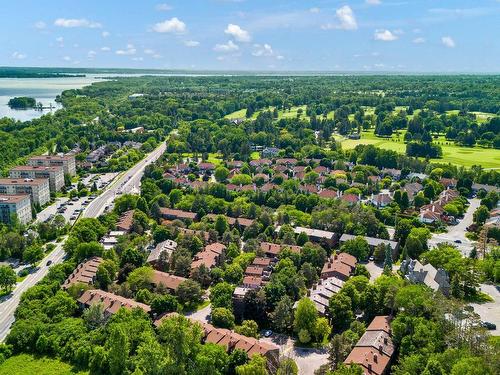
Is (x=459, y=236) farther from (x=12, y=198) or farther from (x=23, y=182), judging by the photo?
(x=23, y=182)

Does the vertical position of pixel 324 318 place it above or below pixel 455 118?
below

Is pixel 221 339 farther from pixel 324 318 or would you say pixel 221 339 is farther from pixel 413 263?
pixel 413 263

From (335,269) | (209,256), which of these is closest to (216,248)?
(209,256)

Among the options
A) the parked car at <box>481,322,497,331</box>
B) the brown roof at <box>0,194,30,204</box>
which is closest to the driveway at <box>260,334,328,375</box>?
the parked car at <box>481,322,497,331</box>

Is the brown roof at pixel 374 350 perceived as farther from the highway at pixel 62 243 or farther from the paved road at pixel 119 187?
the paved road at pixel 119 187

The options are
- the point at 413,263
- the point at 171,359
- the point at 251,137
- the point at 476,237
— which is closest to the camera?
the point at 171,359

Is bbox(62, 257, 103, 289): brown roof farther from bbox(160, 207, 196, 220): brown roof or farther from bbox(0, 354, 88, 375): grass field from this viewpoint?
bbox(160, 207, 196, 220): brown roof

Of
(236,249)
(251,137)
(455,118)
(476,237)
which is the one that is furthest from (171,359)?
(455,118)
